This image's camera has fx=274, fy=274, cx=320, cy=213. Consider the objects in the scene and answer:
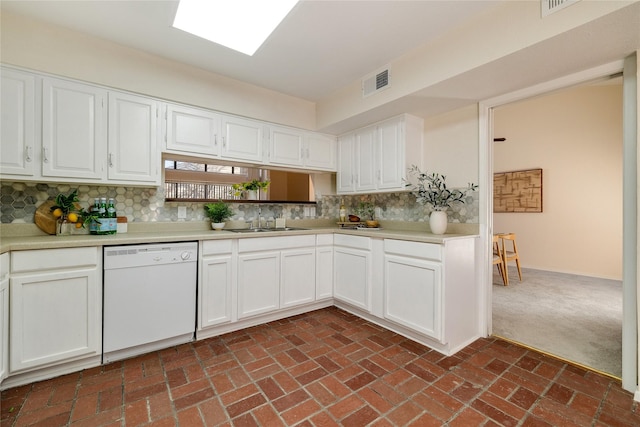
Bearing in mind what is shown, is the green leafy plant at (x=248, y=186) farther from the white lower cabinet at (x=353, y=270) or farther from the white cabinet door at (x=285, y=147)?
the white lower cabinet at (x=353, y=270)

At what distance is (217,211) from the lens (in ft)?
9.35

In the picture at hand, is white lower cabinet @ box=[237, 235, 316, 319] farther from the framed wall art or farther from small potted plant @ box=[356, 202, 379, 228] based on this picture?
the framed wall art

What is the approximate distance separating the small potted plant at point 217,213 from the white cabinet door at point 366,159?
1550mm

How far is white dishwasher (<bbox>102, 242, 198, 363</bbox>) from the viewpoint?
79.0 inches

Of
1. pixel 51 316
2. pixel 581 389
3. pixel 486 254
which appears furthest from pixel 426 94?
pixel 51 316

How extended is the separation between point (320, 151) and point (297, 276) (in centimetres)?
160

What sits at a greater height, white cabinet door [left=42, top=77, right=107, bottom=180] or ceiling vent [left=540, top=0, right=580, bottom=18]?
ceiling vent [left=540, top=0, right=580, bottom=18]

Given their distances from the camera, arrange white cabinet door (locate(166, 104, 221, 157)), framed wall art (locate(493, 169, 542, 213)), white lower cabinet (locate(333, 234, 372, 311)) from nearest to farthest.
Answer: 1. white cabinet door (locate(166, 104, 221, 157))
2. white lower cabinet (locate(333, 234, 372, 311))
3. framed wall art (locate(493, 169, 542, 213))

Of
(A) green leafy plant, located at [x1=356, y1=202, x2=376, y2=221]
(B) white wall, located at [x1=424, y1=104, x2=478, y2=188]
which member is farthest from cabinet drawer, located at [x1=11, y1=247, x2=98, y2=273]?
(B) white wall, located at [x1=424, y1=104, x2=478, y2=188]

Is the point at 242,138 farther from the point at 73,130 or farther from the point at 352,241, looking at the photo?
the point at 352,241

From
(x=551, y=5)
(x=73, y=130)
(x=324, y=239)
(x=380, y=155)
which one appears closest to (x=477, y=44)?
(x=551, y=5)

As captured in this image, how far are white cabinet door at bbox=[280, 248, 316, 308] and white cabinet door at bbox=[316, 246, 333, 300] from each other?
53 millimetres

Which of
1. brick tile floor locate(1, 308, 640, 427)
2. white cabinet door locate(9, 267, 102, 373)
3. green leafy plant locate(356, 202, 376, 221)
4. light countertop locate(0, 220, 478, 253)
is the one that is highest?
green leafy plant locate(356, 202, 376, 221)

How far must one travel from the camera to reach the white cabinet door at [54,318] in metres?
1.72
